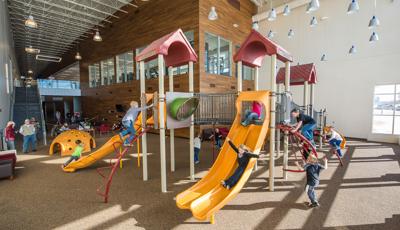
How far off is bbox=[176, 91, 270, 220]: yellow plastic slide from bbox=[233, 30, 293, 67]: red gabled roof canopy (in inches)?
45.9

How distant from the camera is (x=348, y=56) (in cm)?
1112

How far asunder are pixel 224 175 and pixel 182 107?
2007 mm

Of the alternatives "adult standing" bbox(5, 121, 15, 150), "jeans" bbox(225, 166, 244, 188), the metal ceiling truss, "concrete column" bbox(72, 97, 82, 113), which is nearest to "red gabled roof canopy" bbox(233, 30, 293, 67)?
"jeans" bbox(225, 166, 244, 188)

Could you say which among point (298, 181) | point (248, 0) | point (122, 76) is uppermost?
point (248, 0)

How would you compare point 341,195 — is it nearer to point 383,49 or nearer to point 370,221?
point 370,221

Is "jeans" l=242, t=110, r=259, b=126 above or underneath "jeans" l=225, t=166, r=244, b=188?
above

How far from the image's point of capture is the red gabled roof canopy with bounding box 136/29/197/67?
185 inches

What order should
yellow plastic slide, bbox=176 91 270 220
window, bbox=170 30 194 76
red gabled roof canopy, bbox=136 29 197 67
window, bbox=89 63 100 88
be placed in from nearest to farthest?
yellow plastic slide, bbox=176 91 270 220 < red gabled roof canopy, bbox=136 29 197 67 < window, bbox=170 30 194 76 < window, bbox=89 63 100 88

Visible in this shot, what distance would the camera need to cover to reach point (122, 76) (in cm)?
1616

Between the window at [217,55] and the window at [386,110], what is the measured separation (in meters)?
8.42

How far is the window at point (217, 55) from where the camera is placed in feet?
38.7

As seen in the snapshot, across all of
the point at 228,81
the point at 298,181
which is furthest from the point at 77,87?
the point at 298,181

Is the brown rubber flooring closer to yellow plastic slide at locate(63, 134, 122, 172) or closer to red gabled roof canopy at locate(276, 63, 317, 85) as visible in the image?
yellow plastic slide at locate(63, 134, 122, 172)

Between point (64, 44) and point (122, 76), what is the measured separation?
12.0 metres
